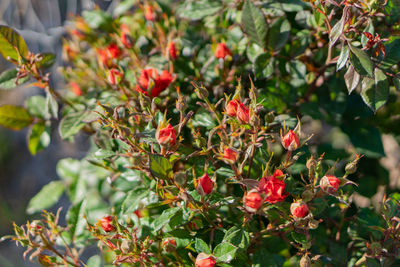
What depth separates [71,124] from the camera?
80 cm

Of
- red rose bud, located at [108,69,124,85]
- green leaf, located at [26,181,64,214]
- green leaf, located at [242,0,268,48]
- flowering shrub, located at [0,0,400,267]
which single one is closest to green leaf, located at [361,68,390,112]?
flowering shrub, located at [0,0,400,267]

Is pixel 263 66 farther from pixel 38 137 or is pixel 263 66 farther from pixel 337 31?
pixel 38 137

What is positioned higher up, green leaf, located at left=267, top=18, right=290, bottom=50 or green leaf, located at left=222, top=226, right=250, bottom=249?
green leaf, located at left=267, top=18, right=290, bottom=50

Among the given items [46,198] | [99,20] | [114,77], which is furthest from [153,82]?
[46,198]

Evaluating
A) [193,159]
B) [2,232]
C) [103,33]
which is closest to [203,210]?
[193,159]

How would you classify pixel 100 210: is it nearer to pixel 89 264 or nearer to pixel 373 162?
pixel 89 264

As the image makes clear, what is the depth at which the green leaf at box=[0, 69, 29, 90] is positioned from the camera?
0.78 m

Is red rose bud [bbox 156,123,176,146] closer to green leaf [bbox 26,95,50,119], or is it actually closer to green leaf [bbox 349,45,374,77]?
green leaf [bbox 349,45,374,77]

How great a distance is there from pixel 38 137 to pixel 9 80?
208 mm

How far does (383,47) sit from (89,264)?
643 mm

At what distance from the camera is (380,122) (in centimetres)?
94

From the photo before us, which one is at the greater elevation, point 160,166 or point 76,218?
point 160,166

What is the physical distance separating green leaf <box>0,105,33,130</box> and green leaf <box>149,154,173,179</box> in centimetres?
53

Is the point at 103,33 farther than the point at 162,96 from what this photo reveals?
Yes
